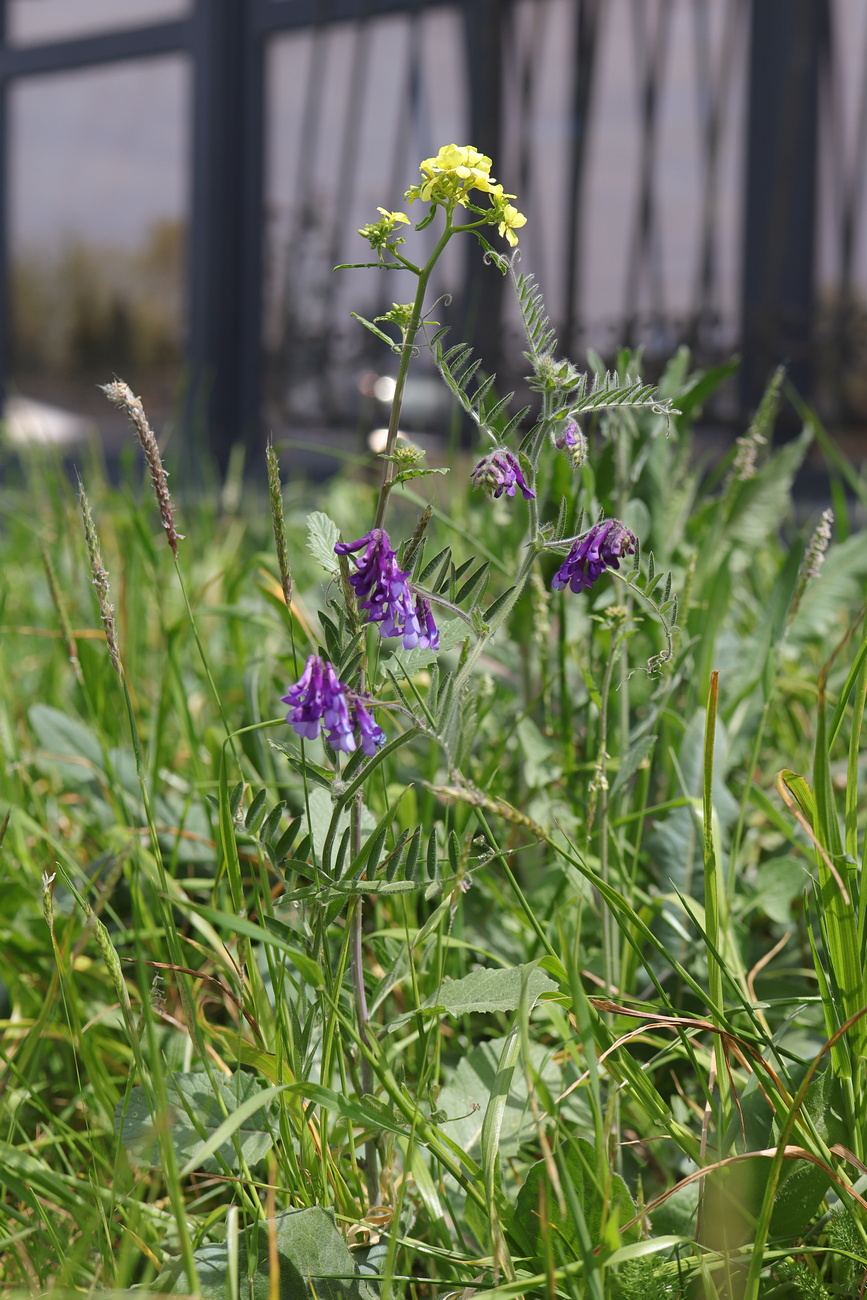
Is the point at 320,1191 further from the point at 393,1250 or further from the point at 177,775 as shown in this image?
the point at 177,775

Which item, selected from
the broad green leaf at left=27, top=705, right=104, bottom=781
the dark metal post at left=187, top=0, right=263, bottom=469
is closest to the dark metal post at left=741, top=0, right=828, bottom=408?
the dark metal post at left=187, top=0, right=263, bottom=469

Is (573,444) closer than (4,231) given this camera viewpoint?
Yes

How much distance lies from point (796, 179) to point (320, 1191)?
3634 millimetres

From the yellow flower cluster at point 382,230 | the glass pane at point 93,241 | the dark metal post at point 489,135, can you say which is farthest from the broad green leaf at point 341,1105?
the glass pane at point 93,241

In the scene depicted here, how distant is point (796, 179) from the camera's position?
3.52 meters

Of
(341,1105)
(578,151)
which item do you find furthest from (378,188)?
(341,1105)

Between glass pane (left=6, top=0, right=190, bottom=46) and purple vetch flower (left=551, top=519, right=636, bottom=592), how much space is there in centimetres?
490

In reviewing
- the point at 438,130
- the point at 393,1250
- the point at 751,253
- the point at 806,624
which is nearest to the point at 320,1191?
the point at 393,1250

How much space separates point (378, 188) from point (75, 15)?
5.95 feet

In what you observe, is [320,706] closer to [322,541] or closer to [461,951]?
[322,541]

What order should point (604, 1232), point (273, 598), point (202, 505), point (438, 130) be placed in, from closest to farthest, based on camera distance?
point (604, 1232) < point (273, 598) < point (202, 505) < point (438, 130)

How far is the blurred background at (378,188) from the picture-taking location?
3.53m

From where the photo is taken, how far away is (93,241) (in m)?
5.32

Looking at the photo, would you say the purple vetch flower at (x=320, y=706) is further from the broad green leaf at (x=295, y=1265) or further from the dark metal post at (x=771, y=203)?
the dark metal post at (x=771, y=203)
